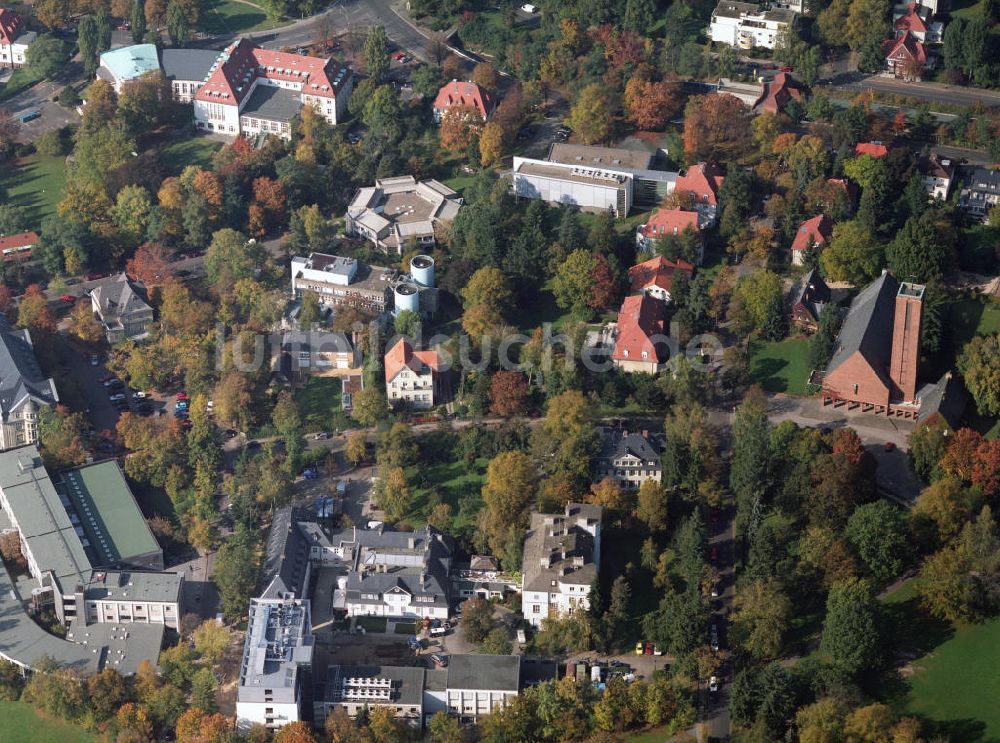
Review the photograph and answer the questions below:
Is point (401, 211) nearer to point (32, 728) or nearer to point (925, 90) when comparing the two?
point (925, 90)

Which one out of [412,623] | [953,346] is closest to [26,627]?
[412,623]

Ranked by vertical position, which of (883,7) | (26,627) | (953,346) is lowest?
(26,627)

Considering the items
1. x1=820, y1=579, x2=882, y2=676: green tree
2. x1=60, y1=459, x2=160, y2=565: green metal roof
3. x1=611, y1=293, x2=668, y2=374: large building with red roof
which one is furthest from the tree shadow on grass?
x1=60, y1=459, x2=160, y2=565: green metal roof

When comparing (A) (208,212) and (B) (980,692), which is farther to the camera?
(A) (208,212)

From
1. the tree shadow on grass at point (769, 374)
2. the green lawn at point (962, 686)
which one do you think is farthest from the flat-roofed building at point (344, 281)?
the green lawn at point (962, 686)

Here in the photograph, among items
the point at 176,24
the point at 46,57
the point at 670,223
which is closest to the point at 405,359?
the point at 670,223

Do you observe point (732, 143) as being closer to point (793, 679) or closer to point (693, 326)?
Answer: point (693, 326)
